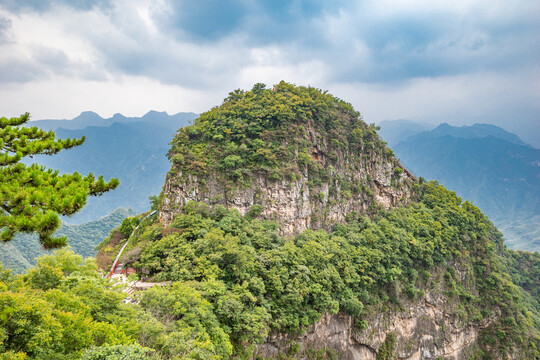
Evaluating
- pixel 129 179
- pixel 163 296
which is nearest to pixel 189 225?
pixel 163 296

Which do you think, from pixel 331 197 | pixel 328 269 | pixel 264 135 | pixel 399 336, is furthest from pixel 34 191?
pixel 399 336

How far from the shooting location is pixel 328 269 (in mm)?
19219

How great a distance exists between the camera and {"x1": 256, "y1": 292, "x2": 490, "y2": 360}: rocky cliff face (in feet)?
58.7

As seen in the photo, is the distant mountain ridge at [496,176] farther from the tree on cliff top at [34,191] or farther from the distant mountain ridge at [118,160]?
the tree on cliff top at [34,191]

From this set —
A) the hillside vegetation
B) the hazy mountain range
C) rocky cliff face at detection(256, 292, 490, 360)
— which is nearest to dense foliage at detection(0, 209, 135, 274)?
the hillside vegetation

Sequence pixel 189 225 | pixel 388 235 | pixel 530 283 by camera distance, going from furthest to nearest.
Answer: pixel 530 283 → pixel 388 235 → pixel 189 225

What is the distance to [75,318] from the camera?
6.97 metres

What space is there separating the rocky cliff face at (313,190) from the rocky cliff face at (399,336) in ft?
26.7

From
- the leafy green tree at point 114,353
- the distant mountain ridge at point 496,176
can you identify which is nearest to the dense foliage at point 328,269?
the leafy green tree at point 114,353

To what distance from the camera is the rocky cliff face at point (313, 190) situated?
20.7 meters

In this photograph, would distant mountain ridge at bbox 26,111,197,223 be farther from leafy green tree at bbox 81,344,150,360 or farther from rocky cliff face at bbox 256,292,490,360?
leafy green tree at bbox 81,344,150,360

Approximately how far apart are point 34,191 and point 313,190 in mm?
22051

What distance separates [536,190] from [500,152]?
32.1m

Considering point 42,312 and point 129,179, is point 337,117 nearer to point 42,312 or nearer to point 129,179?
point 42,312
